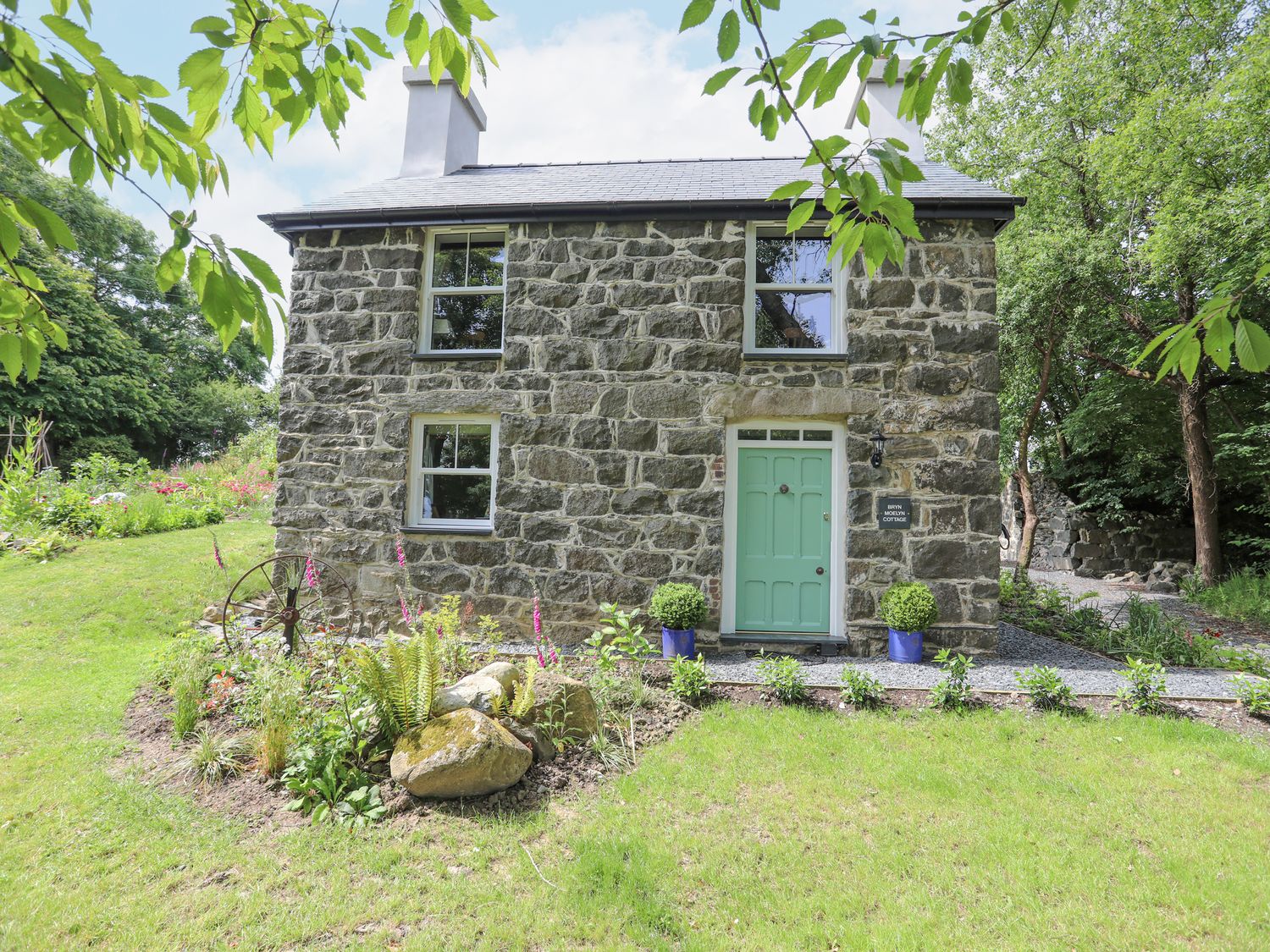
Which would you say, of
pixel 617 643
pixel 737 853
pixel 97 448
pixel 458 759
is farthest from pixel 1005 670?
pixel 97 448

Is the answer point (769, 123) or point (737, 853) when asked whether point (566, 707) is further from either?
point (769, 123)

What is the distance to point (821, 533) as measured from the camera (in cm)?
674

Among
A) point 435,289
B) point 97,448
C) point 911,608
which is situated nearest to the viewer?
point 911,608

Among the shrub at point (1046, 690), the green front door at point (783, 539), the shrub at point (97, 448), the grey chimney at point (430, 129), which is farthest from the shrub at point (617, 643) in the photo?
the shrub at point (97, 448)

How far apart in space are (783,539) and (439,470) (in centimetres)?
398

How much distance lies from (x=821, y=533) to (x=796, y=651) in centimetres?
130

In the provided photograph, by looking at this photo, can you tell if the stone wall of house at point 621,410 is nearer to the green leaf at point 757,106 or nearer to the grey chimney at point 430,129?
the grey chimney at point 430,129

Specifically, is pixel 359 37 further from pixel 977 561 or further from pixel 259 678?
pixel 977 561

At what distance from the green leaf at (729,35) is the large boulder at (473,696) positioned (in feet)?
12.7

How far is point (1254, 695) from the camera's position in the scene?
4801mm

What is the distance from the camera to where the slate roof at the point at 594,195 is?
6.57m

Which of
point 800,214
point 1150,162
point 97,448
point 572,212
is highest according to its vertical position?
point 1150,162

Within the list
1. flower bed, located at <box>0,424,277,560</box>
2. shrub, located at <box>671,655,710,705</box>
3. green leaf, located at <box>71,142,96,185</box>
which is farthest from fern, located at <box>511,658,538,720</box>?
flower bed, located at <box>0,424,277,560</box>

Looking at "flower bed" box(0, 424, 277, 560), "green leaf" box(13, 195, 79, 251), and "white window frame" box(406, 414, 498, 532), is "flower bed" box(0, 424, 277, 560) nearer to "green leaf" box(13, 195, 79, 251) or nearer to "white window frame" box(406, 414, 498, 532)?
"white window frame" box(406, 414, 498, 532)
